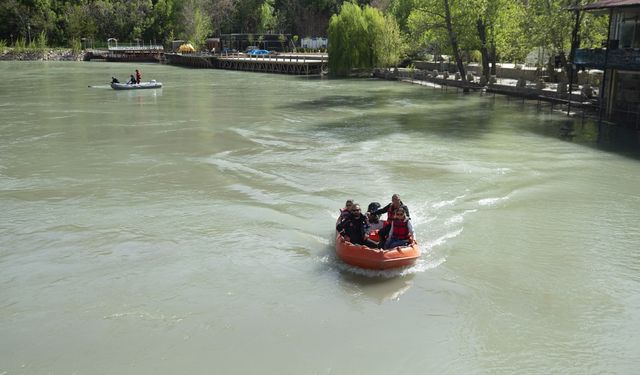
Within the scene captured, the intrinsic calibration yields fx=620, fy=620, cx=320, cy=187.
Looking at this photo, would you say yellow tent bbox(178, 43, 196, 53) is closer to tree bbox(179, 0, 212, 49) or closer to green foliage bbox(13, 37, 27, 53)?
tree bbox(179, 0, 212, 49)

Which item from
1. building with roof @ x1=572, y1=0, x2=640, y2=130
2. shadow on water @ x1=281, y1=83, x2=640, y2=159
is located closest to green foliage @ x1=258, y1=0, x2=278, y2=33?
shadow on water @ x1=281, y1=83, x2=640, y2=159

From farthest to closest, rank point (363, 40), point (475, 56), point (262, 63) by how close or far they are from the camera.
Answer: point (262, 63)
point (475, 56)
point (363, 40)

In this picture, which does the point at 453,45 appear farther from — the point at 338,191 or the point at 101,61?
the point at 101,61

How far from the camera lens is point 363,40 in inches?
2618

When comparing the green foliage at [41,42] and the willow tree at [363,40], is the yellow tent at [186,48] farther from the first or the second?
the willow tree at [363,40]

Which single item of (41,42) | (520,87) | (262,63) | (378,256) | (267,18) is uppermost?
(267,18)

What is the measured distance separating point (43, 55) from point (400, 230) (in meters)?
115

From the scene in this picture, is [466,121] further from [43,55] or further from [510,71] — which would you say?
[43,55]

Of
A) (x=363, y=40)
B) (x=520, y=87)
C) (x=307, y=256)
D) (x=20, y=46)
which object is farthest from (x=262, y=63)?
(x=307, y=256)

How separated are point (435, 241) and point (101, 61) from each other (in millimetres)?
108233

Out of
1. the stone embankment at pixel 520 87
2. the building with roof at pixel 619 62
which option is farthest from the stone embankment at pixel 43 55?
the building with roof at pixel 619 62

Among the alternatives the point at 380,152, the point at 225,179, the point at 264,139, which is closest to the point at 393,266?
the point at 225,179

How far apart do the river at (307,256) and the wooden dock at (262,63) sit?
159ft

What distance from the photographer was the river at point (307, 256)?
35.1 ft
